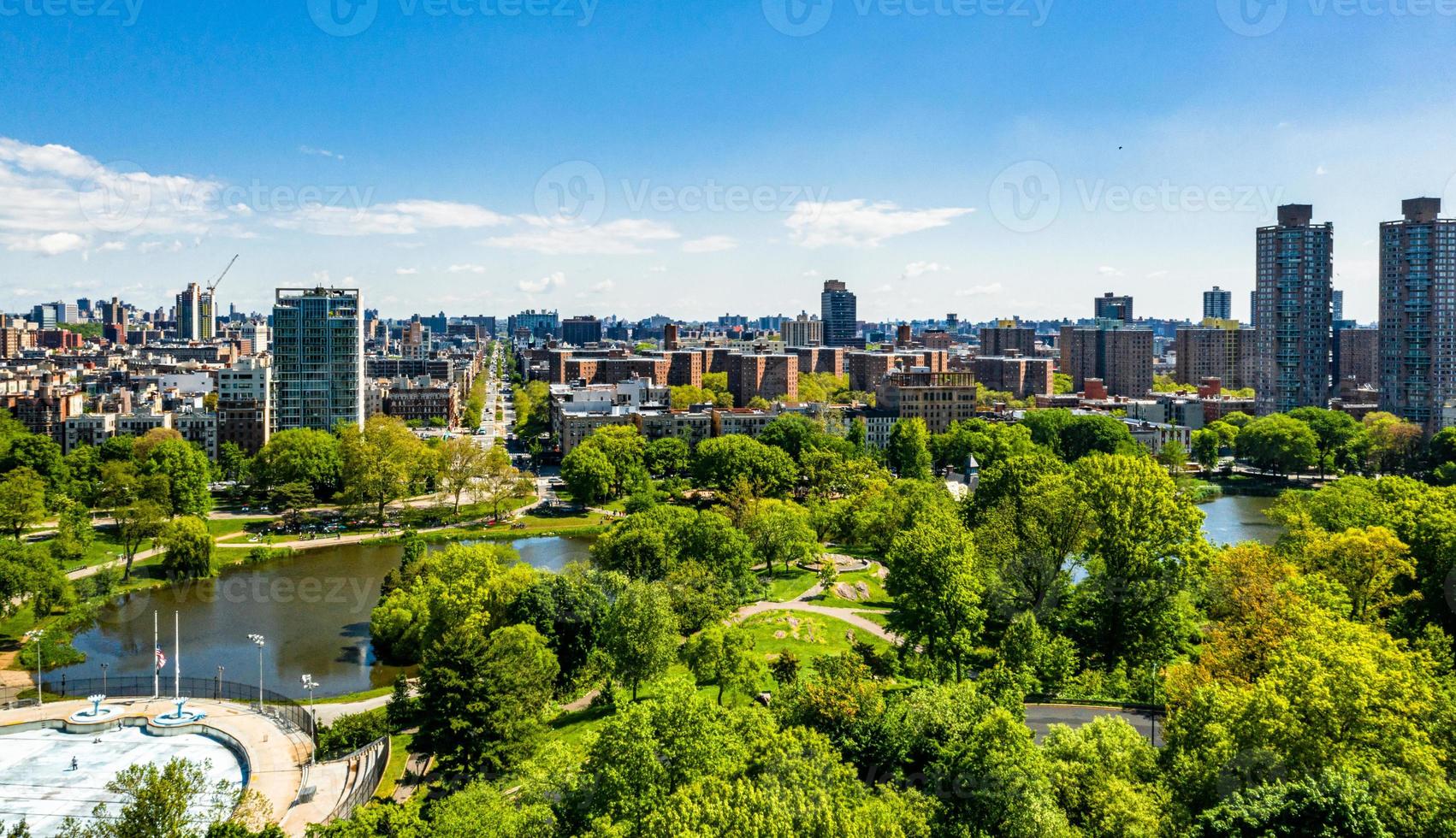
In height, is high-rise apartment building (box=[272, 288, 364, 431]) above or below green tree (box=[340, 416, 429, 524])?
above

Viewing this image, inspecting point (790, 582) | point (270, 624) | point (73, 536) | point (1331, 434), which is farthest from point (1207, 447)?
point (73, 536)

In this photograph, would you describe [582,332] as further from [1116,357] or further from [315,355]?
[315,355]

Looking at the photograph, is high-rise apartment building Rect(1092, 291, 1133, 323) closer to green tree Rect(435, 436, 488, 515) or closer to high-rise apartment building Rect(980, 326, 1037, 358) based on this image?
high-rise apartment building Rect(980, 326, 1037, 358)

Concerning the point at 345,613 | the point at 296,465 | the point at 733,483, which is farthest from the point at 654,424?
the point at 345,613

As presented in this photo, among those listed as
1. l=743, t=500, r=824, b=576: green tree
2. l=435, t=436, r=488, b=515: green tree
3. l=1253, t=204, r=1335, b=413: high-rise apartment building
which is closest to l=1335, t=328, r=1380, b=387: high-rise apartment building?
l=1253, t=204, r=1335, b=413: high-rise apartment building

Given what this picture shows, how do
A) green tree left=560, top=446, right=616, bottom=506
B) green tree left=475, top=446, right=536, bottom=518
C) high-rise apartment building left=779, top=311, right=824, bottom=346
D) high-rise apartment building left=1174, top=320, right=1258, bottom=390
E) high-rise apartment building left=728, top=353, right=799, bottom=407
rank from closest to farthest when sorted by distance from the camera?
green tree left=475, top=446, right=536, bottom=518 < green tree left=560, top=446, right=616, bottom=506 < high-rise apartment building left=728, top=353, right=799, bottom=407 < high-rise apartment building left=1174, top=320, right=1258, bottom=390 < high-rise apartment building left=779, top=311, right=824, bottom=346

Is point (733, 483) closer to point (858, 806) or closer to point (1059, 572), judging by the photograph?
point (1059, 572)

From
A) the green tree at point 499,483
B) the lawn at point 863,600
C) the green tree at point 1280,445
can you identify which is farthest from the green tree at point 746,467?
the green tree at point 1280,445
